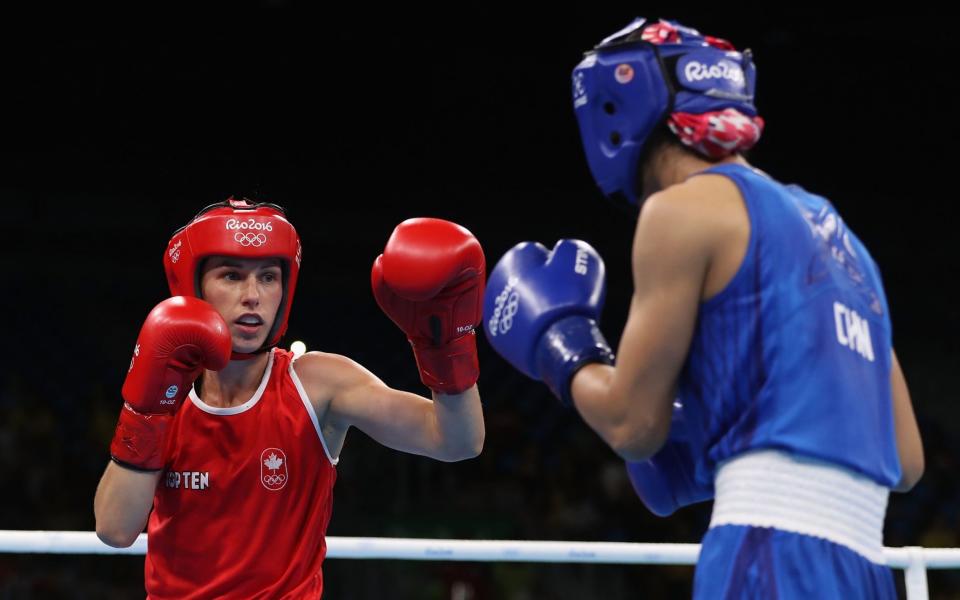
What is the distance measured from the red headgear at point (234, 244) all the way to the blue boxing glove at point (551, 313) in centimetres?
77

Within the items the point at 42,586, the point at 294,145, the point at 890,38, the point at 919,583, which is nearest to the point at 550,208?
the point at 294,145

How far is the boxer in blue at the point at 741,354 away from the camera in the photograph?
144cm

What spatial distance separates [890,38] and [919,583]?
8.05 metres

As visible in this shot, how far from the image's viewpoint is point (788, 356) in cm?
146

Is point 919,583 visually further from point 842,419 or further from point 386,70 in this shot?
point 386,70

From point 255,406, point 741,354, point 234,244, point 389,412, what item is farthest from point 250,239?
point 741,354

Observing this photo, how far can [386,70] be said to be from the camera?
9.65 m

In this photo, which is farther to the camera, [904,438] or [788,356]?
[904,438]

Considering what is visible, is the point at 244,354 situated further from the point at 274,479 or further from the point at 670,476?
the point at 670,476

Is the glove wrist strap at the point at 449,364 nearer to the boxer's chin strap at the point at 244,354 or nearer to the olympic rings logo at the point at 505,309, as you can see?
the boxer's chin strap at the point at 244,354

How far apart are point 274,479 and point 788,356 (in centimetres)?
120

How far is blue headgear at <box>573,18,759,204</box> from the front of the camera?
1583 mm

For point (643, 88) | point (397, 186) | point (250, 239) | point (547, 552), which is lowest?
point (397, 186)

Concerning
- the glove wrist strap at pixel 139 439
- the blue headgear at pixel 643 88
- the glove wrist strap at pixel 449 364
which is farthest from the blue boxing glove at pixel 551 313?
the glove wrist strap at pixel 139 439
